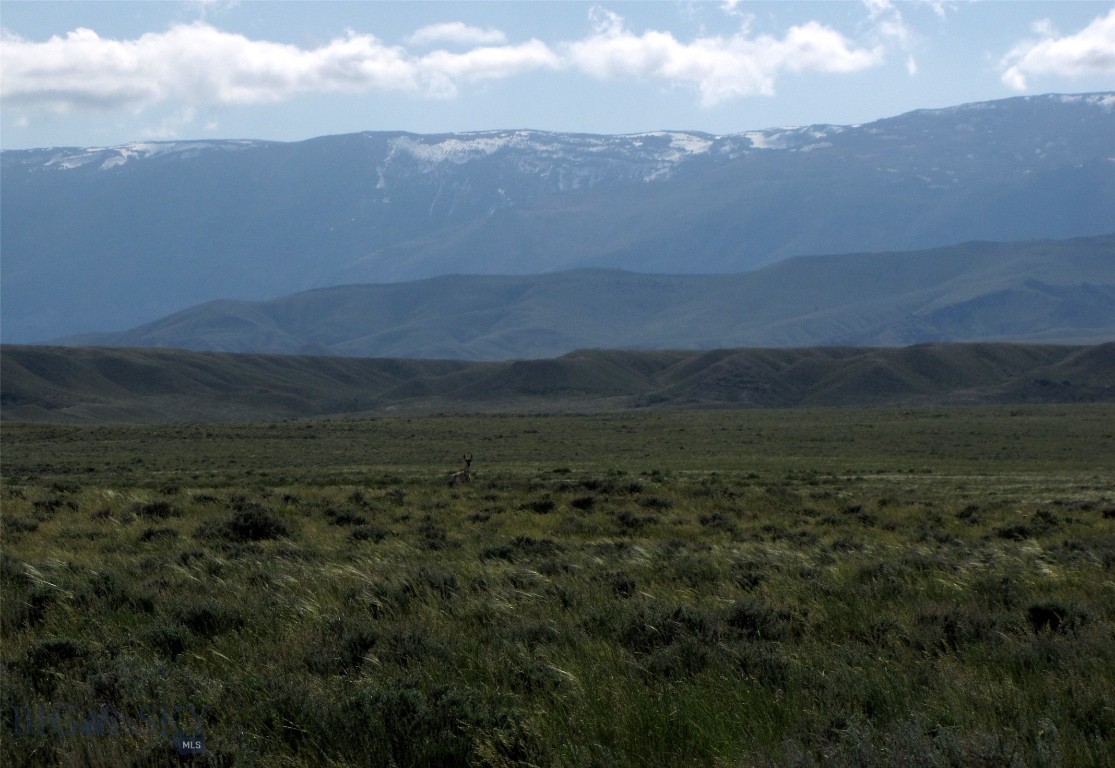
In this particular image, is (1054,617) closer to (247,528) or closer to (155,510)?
(247,528)

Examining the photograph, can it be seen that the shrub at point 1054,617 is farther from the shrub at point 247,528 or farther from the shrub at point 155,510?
the shrub at point 155,510

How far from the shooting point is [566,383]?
468 ft

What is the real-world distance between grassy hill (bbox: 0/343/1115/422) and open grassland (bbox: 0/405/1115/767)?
104451 mm

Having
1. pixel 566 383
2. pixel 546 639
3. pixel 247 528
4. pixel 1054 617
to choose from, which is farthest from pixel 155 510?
pixel 566 383

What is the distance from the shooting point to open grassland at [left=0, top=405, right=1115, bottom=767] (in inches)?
210

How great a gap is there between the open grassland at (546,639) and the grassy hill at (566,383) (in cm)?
10445

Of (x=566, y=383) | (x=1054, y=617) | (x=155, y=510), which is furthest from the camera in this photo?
(x=566, y=383)

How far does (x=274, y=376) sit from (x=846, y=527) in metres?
147

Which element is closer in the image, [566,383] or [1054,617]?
[1054,617]

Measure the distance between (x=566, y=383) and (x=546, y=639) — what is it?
444 ft

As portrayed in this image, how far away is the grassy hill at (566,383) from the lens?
120 m

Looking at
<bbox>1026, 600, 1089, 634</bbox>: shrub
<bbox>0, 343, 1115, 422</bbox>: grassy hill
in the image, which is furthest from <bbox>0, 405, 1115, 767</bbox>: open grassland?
<bbox>0, 343, 1115, 422</bbox>: grassy hill

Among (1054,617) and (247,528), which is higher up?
(1054,617)

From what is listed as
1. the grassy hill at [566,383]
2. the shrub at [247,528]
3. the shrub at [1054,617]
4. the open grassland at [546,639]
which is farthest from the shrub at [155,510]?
the grassy hill at [566,383]
